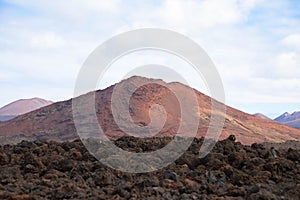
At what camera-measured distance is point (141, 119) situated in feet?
170

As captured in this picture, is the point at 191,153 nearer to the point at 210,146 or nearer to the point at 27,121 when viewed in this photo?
the point at 210,146

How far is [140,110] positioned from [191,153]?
43.4 m

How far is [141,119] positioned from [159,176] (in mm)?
42282

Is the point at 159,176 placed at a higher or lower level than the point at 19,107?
lower

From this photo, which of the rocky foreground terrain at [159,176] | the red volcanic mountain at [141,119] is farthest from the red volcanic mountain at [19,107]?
the rocky foreground terrain at [159,176]

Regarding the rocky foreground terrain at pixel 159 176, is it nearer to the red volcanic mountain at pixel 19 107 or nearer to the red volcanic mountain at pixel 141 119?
the red volcanic mountain at pixel 141 119

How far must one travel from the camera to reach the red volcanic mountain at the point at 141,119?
48250mm

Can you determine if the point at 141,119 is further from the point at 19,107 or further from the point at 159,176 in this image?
the point at 19,107

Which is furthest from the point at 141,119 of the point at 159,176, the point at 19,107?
the point at 19,107

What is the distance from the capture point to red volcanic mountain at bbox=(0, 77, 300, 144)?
158ft

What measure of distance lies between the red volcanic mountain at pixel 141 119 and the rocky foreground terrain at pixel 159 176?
106 ft

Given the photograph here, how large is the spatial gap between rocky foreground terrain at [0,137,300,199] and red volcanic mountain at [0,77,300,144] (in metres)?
32.3

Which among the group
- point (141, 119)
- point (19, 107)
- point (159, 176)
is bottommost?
point (159, 176)

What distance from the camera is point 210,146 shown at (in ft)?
39.5
